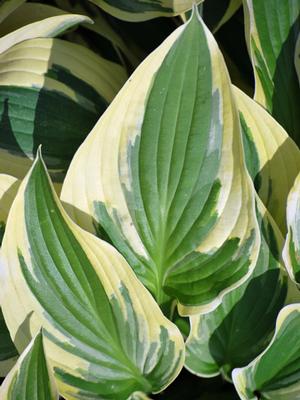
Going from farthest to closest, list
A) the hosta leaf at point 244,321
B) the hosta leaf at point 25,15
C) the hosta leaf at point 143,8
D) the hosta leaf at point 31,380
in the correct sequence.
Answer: the hosta leaf at point 25,15
the hosta leaf at point 143,8
the hosta leaf at point 244,321
the hosta leaf at point 31,380

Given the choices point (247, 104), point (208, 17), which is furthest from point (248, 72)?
point (247, 104)

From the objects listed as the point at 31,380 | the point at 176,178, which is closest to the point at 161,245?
the point at 176,178

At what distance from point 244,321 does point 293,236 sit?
0.12 m

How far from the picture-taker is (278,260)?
2.28 ft

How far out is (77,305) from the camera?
2.11 ft

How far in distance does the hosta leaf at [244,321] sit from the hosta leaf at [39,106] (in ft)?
0.88

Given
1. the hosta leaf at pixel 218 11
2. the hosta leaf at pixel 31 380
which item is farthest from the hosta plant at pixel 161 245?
the hosta leaf at pixel 218 11

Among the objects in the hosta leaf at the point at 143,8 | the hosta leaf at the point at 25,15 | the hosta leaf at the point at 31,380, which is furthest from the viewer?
the hosta leaf at the point at 25,15

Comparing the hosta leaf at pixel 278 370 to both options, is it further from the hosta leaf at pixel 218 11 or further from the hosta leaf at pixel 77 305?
the hosta leaf at pixel 218 11

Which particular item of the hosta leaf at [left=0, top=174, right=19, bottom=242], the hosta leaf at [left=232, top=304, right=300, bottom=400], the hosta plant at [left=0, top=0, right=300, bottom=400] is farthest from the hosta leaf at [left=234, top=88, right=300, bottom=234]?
the hosta leaf at [left=0, top=174, right=19, bottom=242]

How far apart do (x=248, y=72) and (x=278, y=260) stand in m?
0.34

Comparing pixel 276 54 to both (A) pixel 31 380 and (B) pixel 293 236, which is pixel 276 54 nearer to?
(B) pixel 293 236

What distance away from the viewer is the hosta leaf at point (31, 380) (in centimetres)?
59

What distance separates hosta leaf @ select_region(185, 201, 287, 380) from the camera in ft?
2.28
